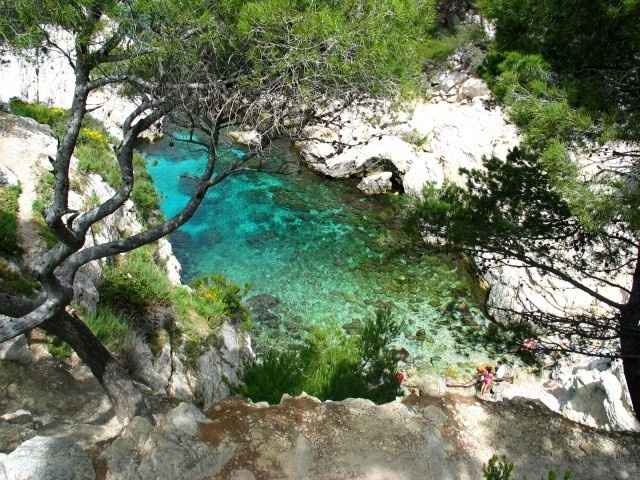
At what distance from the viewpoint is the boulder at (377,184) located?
28.2 m

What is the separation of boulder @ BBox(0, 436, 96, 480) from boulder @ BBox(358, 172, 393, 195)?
23402 millimetres

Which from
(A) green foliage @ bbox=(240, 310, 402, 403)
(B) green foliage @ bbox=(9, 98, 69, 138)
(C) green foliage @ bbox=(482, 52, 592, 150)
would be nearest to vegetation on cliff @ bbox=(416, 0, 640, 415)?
(C) green foliage @ bbox=(482, 52, 592, 150)

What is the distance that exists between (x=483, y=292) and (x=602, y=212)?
533 inches

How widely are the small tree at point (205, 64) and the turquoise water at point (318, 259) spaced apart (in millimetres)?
7428

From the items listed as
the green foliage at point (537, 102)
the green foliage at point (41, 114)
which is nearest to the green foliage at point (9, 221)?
the green foliage at point (41, 114)

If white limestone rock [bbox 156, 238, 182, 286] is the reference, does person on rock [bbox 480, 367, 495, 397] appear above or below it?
below

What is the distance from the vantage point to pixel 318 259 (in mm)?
21375

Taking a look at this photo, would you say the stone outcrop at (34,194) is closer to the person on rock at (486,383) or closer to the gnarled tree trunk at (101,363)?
the gnarled tree trunk at (101,363)

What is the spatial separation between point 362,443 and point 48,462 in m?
4.15

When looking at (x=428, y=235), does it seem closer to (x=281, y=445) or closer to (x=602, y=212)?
(x=602, y=212)

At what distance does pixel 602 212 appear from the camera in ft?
20.1

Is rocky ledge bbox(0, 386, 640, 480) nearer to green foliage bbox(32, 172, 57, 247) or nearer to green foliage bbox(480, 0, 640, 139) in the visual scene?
green foliage bbox(480, 0, 640, 139)

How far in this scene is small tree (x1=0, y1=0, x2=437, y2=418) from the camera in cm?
623

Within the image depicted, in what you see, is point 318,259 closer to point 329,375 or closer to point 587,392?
point 329,375
